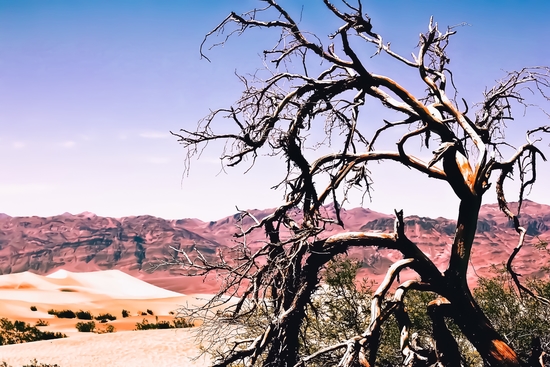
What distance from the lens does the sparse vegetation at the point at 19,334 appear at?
26.7 metres

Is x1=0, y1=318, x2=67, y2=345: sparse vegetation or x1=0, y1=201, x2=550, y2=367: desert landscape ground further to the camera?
x1=0, y1=318, x2=67, y2=345: sparse vegetation

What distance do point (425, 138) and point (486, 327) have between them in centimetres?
304

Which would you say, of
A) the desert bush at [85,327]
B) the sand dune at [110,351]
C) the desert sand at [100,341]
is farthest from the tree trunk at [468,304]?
the desert bush at [85,327]

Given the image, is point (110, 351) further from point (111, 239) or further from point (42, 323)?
point (111, 239)

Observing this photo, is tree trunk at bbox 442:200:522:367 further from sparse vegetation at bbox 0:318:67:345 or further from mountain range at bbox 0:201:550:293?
mountain range at bbox 0:201:550:293

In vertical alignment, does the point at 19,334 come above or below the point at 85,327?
above

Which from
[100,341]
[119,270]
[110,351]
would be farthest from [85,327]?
[119,270]

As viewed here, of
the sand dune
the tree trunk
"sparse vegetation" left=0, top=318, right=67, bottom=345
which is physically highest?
the tree trunk

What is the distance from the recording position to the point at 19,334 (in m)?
28.5

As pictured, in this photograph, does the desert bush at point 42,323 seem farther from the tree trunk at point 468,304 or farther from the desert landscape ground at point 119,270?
the tree trunk at point 468,304

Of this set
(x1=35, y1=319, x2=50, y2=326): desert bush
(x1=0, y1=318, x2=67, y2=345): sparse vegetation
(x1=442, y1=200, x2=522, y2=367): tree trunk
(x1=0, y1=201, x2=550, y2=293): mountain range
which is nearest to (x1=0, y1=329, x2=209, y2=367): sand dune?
(x1=0, y1=318, x2=67, y2=345): sparse vegetation

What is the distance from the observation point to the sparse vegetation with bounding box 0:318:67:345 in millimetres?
26734

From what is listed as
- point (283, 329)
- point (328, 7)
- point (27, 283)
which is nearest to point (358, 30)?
point (328, 7)

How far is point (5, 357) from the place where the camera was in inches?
818
